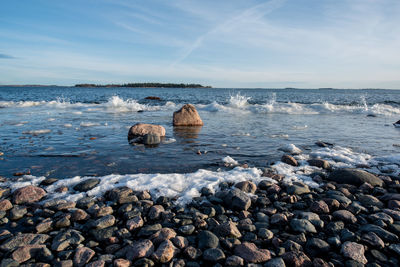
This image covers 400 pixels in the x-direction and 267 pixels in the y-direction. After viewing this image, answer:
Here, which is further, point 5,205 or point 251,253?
point 5,205

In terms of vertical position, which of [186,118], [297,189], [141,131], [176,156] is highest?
[186,118]

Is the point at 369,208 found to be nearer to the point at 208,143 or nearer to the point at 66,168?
the point at 208,143

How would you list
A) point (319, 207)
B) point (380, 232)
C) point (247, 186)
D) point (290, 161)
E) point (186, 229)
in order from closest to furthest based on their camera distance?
1. point (380, 232)
2. point (186, 229)
3. point (319, 207)
4. point (247, 186)
5. point (290, 161)

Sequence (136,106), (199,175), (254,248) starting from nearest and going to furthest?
1. (254,248)
2. (199,175)
3. (136,106)

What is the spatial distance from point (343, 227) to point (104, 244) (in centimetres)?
301

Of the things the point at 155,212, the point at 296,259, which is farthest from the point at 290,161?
the point at 155,212

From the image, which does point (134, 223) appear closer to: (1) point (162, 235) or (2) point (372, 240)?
(1) point (162, 235)

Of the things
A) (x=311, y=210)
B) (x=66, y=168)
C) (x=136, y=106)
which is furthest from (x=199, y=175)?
(x=136, y=106)

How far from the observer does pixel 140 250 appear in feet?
8.59

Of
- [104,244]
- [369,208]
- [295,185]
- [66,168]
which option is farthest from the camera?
[66,168]

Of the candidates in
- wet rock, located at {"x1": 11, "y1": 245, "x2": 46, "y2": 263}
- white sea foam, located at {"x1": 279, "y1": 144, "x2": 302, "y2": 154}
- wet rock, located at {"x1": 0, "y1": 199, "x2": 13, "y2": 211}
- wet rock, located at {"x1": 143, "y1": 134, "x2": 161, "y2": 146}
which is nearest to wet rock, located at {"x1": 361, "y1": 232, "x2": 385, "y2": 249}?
wet rock, located at {"x1": 11, "y1": 245, "x2": 46, "y2": 263}

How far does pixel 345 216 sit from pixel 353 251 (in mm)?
806

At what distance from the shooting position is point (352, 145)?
26.7ft

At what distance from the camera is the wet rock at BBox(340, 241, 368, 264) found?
256 cm
